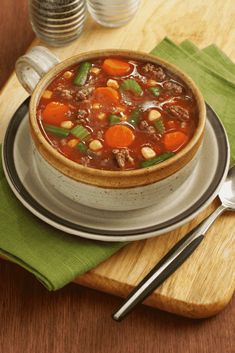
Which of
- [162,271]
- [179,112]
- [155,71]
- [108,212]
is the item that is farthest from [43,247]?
[155,71]

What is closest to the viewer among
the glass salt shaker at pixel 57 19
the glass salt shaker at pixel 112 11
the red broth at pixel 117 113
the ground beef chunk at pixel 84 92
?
the red broth at pixel 117 113

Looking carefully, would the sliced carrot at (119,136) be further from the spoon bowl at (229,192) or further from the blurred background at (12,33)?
→ the blurred background at (12,33)

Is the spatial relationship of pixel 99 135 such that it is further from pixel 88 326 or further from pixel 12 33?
pixel 12 33

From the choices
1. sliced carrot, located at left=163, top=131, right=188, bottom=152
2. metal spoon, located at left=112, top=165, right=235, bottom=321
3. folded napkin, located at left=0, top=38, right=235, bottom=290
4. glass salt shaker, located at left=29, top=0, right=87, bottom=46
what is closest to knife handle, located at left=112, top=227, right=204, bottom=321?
metal spoon, located at left=112, top=165, right=235, bottom=321

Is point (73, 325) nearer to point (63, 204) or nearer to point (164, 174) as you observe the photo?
point (63, 204)

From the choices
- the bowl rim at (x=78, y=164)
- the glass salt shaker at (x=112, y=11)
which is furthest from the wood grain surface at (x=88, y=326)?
the glass salt shaker at (x=112, y=11)

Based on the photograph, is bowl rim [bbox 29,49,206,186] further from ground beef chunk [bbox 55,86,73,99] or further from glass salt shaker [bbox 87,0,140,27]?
glass salt shaker [bbox 87,0,140,27]
